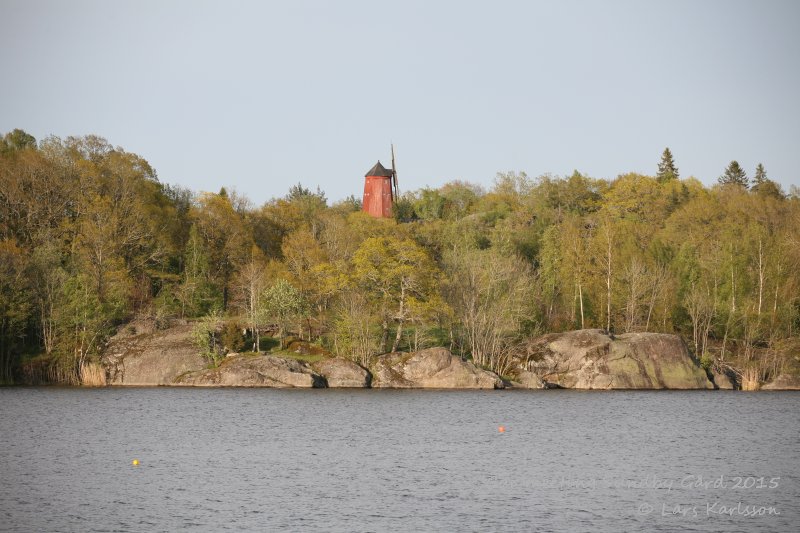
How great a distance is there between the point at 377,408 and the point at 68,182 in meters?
46.6

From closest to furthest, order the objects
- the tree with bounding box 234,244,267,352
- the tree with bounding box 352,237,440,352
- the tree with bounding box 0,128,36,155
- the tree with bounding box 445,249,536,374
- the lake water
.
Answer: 1. the lake water
2. the tree with bounding box 352,237,440,352
3. the tree with bounding box 445,249,536,374
4. the tree with bounding box 234,244,267,352
5. the tree with bounding box 0,128,36,155

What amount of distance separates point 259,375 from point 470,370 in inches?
669

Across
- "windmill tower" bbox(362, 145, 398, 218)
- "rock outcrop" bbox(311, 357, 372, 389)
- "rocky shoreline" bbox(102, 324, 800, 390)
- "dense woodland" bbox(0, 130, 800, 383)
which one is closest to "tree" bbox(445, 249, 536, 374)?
"dense woodland" bbox(0, 130, 800, 383)

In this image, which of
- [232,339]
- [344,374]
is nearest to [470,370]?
[344,374]

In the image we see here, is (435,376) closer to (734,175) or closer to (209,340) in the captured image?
(209,340)

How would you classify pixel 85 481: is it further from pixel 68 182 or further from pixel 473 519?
pixel 68 182

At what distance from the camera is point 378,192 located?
12694 cm

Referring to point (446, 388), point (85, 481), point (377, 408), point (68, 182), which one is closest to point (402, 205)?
point (68, 182)

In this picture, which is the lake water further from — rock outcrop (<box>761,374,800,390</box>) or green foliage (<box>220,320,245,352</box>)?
green foliage (<box>220,320,245,352</box>)

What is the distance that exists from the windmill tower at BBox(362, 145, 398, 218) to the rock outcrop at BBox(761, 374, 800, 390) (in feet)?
210

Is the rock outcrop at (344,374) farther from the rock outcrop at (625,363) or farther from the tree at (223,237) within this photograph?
the tree at (223,237)

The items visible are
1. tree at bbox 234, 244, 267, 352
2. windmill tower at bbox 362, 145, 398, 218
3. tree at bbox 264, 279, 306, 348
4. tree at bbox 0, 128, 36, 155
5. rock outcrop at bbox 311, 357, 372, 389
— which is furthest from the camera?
windmill tower at bbox 362, 145, 398, 218

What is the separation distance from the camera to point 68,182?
88438 mm

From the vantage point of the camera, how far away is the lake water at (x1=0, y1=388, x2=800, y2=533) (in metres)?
30.2
